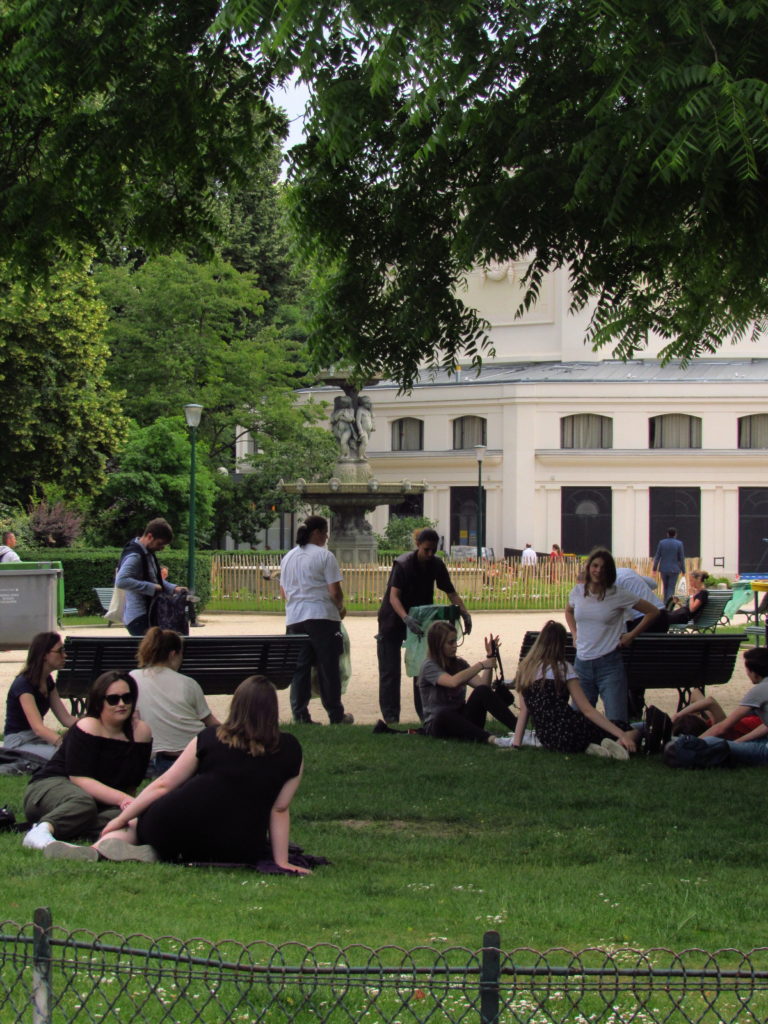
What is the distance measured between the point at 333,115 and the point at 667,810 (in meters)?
4.80

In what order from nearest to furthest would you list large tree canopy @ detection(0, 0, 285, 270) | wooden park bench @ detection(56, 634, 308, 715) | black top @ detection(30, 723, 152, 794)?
1. black top @ detection(30, 723, 152, 794)
2. large tree canopy @ detection(0, 0, 285, 270)
3. wooden park bench @ detection(56, 634, 308, 715)

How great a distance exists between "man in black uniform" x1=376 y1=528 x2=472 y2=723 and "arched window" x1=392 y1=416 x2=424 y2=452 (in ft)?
146

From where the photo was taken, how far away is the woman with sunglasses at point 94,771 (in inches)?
295

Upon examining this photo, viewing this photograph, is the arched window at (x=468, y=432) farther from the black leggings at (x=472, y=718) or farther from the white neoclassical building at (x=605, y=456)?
the black leggings at (x=472, y=718)

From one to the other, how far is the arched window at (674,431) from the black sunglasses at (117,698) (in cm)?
4779

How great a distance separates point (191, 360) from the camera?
147 feet

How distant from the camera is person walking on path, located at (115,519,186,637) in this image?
11688mm

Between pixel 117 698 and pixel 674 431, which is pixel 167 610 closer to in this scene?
pixel 117 698

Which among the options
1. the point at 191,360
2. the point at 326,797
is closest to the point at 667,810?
the point at 326,797

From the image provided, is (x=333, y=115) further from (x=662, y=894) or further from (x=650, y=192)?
(x=662, y=894)

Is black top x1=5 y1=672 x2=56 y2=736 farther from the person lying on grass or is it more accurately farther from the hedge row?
the hedge row

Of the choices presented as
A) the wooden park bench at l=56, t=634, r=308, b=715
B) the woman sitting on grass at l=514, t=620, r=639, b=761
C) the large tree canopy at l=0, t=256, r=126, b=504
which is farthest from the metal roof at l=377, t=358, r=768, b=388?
the woman sitting on grass at l=514, t=620, r=639, b=761

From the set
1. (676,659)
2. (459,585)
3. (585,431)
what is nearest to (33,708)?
(676,659)

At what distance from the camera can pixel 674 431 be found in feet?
177
